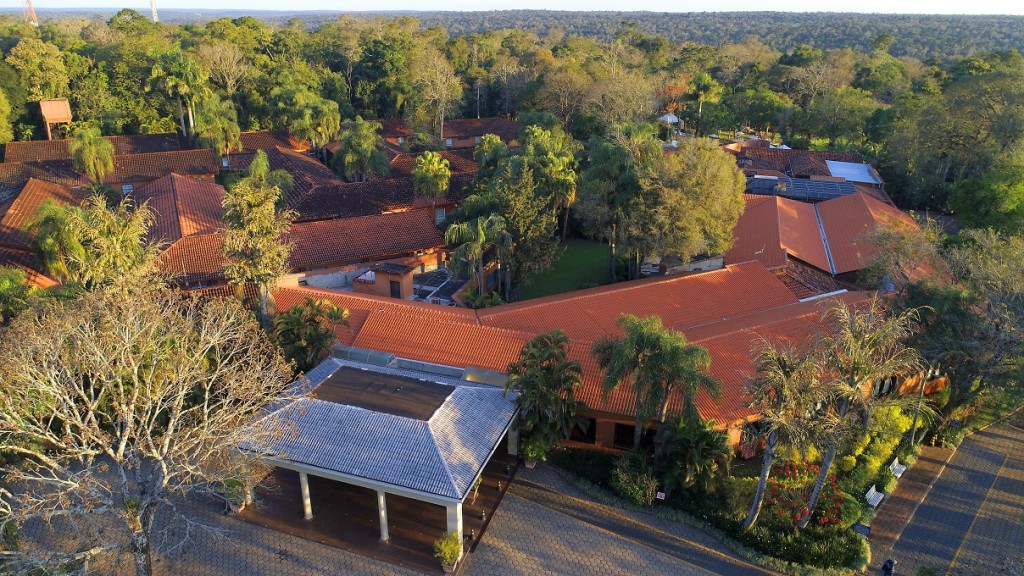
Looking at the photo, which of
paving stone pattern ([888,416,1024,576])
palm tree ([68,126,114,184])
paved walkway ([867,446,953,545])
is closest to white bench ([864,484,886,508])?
paved walkway ([867,446,953,545])

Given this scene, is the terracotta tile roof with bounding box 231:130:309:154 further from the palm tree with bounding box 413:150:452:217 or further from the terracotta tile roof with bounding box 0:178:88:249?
the palm tree with bounding box 413:150:452:217

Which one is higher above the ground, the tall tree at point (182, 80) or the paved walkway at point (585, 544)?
the tall tree at point (182, 80)

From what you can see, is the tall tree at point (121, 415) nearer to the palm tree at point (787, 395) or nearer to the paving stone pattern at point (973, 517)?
the palm tree at point (787, 395)

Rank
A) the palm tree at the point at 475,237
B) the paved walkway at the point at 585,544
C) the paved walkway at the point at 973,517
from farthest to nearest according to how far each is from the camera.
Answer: the palm tree at the point at 475,237 < the paved walkway at the point at 973,517 < the paved walkway at the point at 585,544

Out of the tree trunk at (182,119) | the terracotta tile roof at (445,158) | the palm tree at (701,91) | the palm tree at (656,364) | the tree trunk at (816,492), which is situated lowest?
the tree trunk at (816,492)

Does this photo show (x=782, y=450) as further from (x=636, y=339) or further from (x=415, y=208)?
(x=415, y=208)

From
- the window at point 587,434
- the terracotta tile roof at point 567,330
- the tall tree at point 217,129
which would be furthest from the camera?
the tall tree at point 217,129

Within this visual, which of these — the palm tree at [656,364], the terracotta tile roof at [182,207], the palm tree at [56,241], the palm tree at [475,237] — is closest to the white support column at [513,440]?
the palm tree at [656,364]

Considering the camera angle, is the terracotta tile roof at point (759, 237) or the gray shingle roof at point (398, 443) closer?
the gray shingle roof at point (398, 443)
